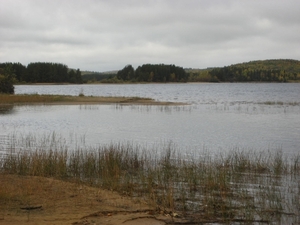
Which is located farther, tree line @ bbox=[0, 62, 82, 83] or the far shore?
tree line @ bbox=[0, 62, 82, 83]


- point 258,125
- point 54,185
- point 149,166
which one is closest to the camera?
A: point 54,185

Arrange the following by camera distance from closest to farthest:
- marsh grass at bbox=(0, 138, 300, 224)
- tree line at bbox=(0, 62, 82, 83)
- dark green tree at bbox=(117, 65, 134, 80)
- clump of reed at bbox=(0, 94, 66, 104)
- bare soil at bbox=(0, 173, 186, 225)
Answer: bare soil at bbox=(0, 173, 186, 225) < marsh grass at bbox=(0, 138, 300, 224) < clump of reed at bbox=(0, 94, 66, 104) < tree line at bbox=(0, 62, 82, 83) < dark green tree at bbox=(117, 65, 134, 80)

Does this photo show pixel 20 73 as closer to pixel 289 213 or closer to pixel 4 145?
pixel 4 145

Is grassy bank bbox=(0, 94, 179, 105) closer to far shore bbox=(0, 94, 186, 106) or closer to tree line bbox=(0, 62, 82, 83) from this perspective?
far shore bbox=(0, 94, 186, 106)

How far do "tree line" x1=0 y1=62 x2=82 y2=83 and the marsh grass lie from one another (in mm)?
141476

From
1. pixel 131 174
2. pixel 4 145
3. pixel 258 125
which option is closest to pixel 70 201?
pixel 131 174

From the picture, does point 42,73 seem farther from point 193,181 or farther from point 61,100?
point 193,181

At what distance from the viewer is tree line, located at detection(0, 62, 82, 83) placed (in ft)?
497

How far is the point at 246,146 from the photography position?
20.1 m

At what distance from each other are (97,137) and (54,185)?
1205 centimetres

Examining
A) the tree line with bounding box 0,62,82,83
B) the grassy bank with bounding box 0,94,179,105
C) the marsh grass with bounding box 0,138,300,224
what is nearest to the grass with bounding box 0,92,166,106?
the grassy bank with bounding box 0,94,179,105

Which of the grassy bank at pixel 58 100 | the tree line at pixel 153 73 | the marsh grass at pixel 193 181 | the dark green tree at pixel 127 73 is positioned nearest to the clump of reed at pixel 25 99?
the grassy bank at pixel 58 100

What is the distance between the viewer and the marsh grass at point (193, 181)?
9.64 meters

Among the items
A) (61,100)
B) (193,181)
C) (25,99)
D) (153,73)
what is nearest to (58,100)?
(61,100)
